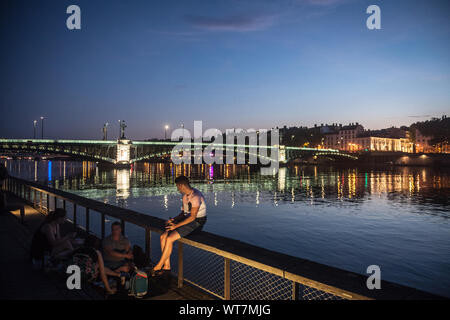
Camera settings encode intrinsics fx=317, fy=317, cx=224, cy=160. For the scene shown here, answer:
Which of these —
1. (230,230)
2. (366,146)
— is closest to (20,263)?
(230,230)

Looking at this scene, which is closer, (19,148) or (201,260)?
(201,260)

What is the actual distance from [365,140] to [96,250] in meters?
180

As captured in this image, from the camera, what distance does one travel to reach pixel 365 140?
167875 millimetres

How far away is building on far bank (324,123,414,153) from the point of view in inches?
6616

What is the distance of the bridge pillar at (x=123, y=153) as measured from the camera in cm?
9150

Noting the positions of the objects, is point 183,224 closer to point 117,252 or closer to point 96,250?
point 117,252

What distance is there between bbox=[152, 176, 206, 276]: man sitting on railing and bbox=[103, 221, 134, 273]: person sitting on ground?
0.58 metres

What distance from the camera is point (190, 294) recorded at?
572 centimetres

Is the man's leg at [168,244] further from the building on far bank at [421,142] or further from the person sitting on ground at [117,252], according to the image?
the building on far bank at [421,142]

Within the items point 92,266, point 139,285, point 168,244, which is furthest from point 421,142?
point 92,266

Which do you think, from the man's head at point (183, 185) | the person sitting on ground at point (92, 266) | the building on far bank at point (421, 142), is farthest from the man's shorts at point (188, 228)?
the building on far bank at point (421, 142)

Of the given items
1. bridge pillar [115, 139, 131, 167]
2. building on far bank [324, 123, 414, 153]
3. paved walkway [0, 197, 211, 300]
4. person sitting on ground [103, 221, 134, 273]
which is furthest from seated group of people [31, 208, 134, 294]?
building on far bank [324, 123, 414, 153]

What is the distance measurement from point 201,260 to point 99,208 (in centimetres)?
661
